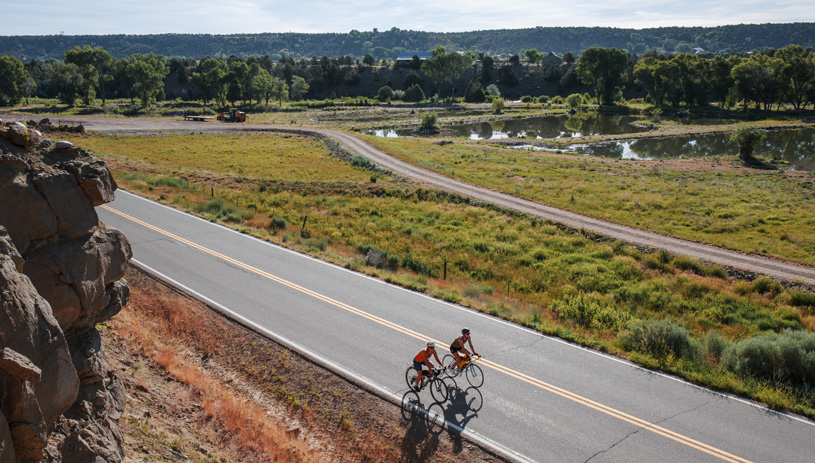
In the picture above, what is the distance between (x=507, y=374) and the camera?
48.0 feet

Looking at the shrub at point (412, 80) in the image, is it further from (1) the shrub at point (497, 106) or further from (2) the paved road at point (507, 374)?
(2) the paved road at point (507, 374)

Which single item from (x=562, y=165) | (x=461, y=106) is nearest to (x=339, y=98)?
(x=461, y=106)

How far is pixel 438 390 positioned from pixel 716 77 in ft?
402

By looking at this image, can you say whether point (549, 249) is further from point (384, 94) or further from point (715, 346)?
point (384, 94)

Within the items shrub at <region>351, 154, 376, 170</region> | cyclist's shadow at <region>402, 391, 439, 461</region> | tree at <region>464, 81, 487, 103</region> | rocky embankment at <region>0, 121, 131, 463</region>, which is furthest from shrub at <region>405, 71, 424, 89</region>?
rocky embankment at <region>0, 121, 131, 463</region>

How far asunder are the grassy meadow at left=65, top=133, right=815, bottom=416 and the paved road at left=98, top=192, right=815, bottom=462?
3.80ft

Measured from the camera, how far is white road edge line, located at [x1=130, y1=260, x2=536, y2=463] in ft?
38.1

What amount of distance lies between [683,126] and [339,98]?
89635 millimetres

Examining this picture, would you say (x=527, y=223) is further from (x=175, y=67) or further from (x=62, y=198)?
(x=175, y=67)

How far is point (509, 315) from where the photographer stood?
18688mm

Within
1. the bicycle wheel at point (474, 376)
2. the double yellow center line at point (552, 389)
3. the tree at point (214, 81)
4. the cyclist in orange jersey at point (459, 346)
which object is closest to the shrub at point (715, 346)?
the double yellow center line at point (552, 389)

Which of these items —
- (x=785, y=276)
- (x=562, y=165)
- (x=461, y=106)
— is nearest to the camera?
(x=785, y=276)

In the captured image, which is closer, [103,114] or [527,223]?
[527,223]

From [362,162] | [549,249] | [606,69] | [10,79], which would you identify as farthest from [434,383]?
[606,69]
